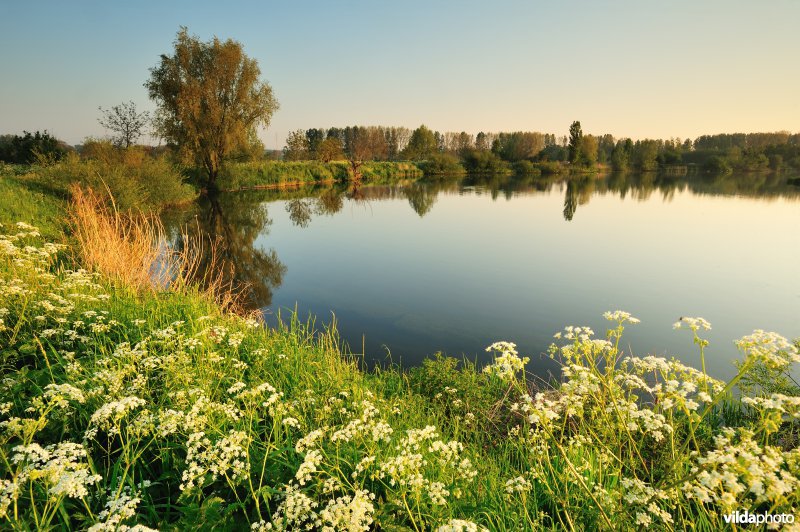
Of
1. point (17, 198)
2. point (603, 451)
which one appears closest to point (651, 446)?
point (603, 451)

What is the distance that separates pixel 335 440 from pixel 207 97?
3083cm

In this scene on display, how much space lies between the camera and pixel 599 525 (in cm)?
229

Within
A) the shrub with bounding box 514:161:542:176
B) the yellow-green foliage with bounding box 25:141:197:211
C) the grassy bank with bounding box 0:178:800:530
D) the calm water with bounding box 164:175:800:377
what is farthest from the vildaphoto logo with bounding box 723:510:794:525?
the shrub with bounding box 514:161:542:176

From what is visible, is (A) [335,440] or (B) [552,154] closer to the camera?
(A) [335,440]

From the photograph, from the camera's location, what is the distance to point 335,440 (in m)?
2.51

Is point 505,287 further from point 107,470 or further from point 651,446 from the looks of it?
point 107,470

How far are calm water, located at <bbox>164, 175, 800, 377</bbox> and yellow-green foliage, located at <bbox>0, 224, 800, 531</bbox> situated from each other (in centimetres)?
264

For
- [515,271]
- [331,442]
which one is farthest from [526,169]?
[331,442]

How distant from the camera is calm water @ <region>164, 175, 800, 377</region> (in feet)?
25.8

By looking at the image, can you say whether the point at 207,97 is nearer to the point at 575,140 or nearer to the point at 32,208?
Result: the point at 32,208

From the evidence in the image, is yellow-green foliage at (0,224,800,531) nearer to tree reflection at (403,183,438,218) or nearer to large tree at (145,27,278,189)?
tree reflection at (403,183,438,218)

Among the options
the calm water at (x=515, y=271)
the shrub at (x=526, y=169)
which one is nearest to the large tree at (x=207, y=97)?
the calm water at (x=515, y=271)

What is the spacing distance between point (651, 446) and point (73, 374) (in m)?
5.13

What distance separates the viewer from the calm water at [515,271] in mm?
7859
